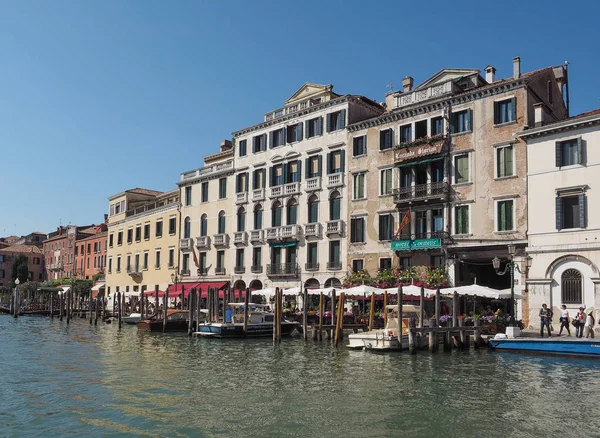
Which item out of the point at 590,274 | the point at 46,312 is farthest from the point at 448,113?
the point at 46,312

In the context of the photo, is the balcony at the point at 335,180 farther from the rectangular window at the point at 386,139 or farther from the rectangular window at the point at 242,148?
the rectangular window at the point at 242,148

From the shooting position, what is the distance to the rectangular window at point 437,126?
34.3 metres

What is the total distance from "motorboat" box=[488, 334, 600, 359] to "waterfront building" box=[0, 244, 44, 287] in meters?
80.9

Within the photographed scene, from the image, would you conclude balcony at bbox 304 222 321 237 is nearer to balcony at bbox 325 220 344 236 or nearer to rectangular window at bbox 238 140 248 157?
balcony at bbox 325 220 344 236

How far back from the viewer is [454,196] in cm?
3303

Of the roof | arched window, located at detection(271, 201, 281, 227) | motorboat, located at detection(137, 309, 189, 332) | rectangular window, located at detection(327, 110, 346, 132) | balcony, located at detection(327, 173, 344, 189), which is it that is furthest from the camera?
the roof

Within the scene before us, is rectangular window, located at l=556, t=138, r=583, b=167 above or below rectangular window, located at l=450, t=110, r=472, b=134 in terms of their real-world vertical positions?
below

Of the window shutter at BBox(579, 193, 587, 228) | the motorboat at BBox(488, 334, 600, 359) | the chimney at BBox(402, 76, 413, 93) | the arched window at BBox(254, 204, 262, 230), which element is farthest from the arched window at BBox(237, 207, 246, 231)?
the motorboat at BBox(488, 334, 600, 359)

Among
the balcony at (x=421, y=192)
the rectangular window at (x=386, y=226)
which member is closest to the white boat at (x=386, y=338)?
the balcony at (x=421, y=192)

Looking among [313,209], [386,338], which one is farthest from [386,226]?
[386,338]

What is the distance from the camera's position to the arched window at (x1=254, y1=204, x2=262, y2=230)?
1743 inches

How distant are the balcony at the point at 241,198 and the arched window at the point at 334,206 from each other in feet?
26.9

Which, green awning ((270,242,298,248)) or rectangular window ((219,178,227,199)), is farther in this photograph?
rectangular window ((219,178,227,199))

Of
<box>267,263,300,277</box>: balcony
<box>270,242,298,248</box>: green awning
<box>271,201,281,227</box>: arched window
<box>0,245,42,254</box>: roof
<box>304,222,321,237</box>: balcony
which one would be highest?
<box>271,201,281,227</box>: arched window
